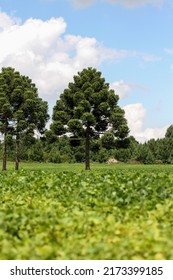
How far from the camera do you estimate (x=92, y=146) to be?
6084cm

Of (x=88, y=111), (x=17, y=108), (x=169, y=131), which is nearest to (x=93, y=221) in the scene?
(x=88, y=111)

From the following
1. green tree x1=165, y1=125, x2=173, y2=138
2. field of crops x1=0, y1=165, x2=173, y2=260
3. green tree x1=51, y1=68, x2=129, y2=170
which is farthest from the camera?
green tree x1=165, y1=125, x2=173, y2=138

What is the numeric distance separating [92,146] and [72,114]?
5.00 m

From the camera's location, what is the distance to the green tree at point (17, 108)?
192ft

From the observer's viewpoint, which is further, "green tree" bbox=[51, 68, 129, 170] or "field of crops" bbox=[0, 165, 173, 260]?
"green tree" bbox=[51, 68, 129, 170]

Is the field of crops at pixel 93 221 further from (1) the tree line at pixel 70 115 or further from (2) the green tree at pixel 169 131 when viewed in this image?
(2) the green tree at pixel 169 131

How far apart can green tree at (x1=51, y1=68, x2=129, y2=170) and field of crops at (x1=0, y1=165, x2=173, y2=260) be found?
40.2m

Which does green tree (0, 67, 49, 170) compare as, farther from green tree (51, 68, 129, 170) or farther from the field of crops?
the field of crops

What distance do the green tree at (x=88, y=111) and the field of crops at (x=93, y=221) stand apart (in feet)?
132

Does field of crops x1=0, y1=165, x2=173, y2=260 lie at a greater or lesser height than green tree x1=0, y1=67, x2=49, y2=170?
lesser

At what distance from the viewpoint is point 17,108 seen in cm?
6169

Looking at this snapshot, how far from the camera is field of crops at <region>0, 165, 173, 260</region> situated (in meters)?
7.57

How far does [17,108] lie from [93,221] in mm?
53426

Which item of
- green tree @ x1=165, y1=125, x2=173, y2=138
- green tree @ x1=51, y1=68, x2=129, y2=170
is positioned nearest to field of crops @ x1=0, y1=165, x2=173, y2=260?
green tree @ x1=51, y1=68, x2=129, y2=170
